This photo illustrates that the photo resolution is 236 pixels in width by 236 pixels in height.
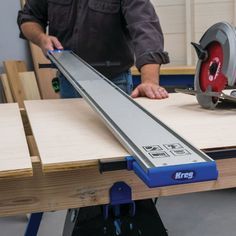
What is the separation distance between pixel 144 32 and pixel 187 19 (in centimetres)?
214

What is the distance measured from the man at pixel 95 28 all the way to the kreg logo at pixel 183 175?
36.6 inches

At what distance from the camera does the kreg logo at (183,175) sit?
0.63 m

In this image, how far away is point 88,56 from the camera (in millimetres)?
1742

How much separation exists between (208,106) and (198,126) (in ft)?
0.82

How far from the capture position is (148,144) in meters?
0.73

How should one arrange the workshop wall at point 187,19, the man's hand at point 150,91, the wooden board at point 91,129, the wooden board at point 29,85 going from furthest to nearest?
1. the workshop wall at point 187,19
2. the wooden board at point 29,85
3. the man's hand at point 150,91
4. the wooden board at point 91,129

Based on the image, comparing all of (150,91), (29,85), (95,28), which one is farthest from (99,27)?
(29,85)

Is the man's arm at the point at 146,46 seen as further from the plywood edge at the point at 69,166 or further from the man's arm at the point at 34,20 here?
the plywood edge at the point at 69,166

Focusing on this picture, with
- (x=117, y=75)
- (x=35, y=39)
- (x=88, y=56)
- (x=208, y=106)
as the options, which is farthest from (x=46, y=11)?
(x=208, y=106)

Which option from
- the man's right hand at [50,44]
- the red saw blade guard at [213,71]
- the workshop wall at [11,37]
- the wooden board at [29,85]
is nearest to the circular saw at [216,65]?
the red saw blade guard at [213,71]

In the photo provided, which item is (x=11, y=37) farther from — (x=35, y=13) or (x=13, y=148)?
(x=13, y=148)

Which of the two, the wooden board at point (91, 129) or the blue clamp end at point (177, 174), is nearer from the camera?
the blue clamp end at point (177, 174)

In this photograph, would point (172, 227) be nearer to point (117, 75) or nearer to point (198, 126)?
point (117, 75)

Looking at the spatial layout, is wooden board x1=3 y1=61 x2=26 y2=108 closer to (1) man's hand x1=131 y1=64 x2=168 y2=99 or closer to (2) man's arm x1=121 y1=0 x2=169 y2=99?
(2) man's arm x1=121 y1=0 x2=169 y2=99
